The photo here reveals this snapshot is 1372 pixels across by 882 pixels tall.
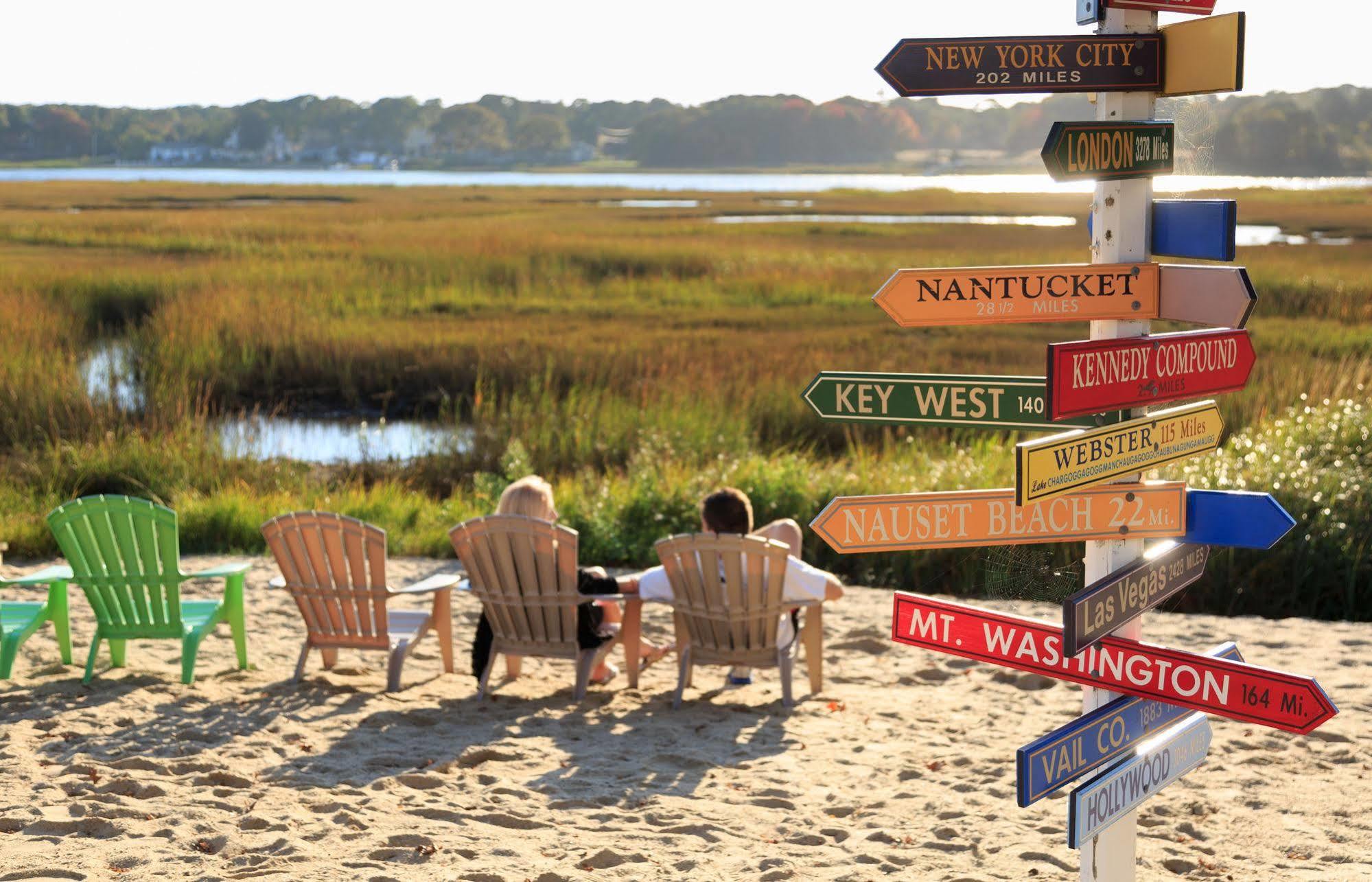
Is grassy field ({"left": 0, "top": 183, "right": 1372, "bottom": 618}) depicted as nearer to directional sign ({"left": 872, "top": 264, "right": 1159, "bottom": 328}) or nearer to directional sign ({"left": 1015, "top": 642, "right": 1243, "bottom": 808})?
directional sign ({"left": 1015, "top": 642, "right": 1243, "bottom": 808})

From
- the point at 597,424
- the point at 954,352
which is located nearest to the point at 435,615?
the point at 597,424

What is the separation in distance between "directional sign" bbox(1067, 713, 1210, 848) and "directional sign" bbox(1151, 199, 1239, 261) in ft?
3.21

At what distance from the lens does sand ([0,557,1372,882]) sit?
4.43 metres

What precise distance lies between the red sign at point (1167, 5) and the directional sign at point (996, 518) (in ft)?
3.09

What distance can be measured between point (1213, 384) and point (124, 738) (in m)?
4.54

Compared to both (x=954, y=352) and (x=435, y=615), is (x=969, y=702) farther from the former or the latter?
(x=954, y=352)

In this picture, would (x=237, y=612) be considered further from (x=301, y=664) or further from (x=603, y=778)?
(x=603, y=778)

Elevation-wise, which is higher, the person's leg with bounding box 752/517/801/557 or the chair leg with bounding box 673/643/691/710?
the person's leg with bounding box 752/517/801/557

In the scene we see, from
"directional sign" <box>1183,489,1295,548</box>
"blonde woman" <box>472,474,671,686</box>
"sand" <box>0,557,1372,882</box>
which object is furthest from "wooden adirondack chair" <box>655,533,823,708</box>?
"directional sign" <box>1183,489,1295,548</box>

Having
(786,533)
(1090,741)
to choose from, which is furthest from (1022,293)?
(786,533)

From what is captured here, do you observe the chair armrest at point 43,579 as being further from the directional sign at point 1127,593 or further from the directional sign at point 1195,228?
the directional sign at point 1195,228

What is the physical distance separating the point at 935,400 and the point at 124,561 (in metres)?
4.83

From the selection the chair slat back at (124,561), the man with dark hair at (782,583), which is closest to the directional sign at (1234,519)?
the man with dark hair at (782,583)

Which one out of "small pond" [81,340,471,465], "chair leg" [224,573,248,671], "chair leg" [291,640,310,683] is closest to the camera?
"chair leg" [291,640,310,683]
